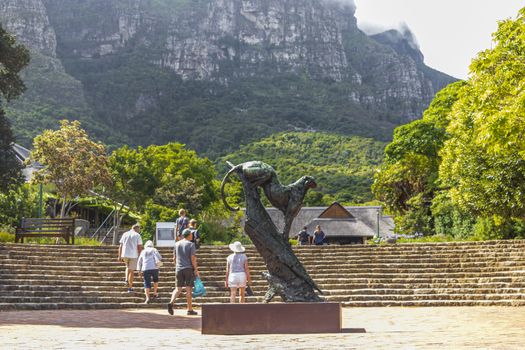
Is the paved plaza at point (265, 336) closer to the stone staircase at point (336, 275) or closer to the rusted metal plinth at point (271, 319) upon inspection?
the rusted metal plinth at point (271, 319)

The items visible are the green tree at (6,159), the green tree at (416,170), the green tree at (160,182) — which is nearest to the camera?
the green tree at (6,159)

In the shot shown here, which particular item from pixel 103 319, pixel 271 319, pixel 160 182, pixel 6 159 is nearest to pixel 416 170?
pixel 160 182

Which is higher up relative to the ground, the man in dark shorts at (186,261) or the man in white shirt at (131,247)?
the man in white shirt at (131,247)

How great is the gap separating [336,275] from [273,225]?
8.86 metres

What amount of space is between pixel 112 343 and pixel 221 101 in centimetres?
12168

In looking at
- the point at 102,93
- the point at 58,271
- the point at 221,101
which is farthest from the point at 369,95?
the point at 58,271

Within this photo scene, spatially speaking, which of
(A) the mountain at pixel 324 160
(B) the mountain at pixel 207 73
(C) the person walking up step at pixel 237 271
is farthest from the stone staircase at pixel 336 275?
(B) the mountain at pixel 207 73

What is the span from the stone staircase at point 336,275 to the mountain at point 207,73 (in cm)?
6558

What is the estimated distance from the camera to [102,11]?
172000 mm

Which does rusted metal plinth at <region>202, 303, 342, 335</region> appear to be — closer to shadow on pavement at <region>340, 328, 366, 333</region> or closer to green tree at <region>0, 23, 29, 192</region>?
shadow on pavement at <region>340, 328, 366, 333</region>

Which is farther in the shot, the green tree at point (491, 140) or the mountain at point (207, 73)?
the mountain at point (207, 73)

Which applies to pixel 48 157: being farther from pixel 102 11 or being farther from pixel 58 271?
pixel 102 11

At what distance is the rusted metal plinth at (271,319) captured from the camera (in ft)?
35.4

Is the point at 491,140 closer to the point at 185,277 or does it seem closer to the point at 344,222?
the point at 185,277
